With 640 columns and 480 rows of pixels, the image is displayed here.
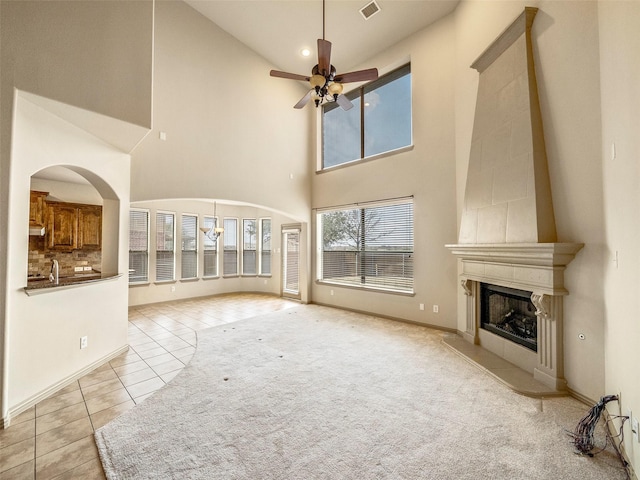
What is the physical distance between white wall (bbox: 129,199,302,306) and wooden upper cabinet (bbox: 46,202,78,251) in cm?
127

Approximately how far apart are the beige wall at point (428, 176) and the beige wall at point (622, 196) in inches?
93.2

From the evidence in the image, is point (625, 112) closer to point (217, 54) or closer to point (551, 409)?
point (551, 409)

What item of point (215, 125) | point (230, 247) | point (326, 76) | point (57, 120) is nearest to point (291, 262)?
point (230, 247)

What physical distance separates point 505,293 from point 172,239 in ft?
25.5

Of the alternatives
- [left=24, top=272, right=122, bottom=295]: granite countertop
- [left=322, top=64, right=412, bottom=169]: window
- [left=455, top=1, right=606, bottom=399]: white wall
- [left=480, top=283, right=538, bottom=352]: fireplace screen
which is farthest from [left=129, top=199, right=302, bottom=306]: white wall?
[left=455, top=1, right=606, bottom=399]: white wall

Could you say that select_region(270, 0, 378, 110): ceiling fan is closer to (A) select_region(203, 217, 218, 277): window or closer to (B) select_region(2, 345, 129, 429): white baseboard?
(B) select_region(2, 345, 129, 429): white baseboard

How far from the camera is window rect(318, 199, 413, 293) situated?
5.47m

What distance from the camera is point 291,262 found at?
312 inches

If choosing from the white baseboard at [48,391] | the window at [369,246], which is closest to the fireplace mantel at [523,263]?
the window at [369,246]

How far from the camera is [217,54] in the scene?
536 cm

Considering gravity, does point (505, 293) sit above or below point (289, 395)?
above

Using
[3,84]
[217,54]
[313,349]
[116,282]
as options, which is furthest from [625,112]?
[217,54]

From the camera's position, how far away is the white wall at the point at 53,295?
246 centimetres

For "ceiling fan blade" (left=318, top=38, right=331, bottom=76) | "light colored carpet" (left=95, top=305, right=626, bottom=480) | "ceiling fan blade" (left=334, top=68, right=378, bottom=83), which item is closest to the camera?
"light colored carpet" (left=95, top=305, right=626, bottom=480)
